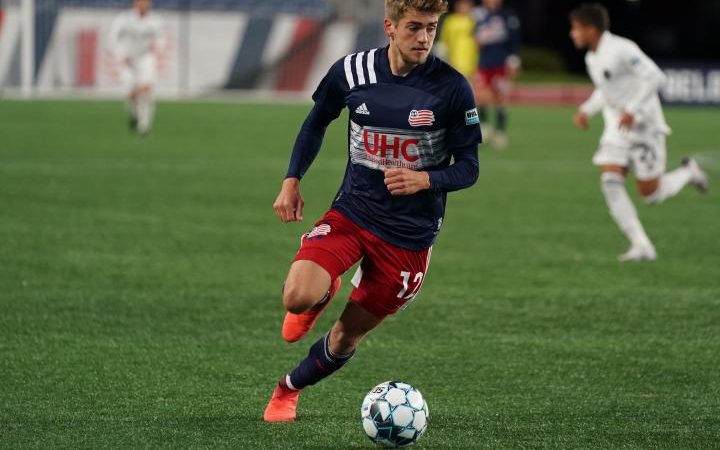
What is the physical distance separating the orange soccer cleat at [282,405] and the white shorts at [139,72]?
16807mm

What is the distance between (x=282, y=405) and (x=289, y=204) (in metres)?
0.92

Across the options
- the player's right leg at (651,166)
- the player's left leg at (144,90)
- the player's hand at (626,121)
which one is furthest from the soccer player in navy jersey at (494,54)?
the player's hand at (626,121)

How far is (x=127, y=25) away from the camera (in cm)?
2295

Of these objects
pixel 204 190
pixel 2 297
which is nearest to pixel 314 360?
pixel 2 297

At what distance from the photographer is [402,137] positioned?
5.74 metres

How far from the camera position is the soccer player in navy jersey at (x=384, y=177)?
564 centimetres

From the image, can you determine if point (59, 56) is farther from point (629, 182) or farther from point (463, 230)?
point (463, 230)

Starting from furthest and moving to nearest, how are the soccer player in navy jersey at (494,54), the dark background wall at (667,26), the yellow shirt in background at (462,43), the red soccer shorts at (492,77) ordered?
the dark background wall at (667,26), the yellow shirt in background at (462,43), the red soccer shorts at (492,77), the soccer player in navy jersey at (494,54)

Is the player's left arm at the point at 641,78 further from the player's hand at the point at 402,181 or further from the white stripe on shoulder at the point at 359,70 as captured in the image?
the player's hand at the point at 402,181

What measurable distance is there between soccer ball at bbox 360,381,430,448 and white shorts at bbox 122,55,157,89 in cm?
1733

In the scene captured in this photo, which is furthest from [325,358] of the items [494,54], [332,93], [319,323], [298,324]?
[494,54]

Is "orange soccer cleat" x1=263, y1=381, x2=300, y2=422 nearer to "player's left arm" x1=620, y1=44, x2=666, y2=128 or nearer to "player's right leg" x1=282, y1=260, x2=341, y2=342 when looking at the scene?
"player's right leg" x1=282, y1=260, x2=341, y2=342

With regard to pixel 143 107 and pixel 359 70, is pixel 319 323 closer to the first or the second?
pixel 359 70

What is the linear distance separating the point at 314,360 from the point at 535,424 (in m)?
1.03
